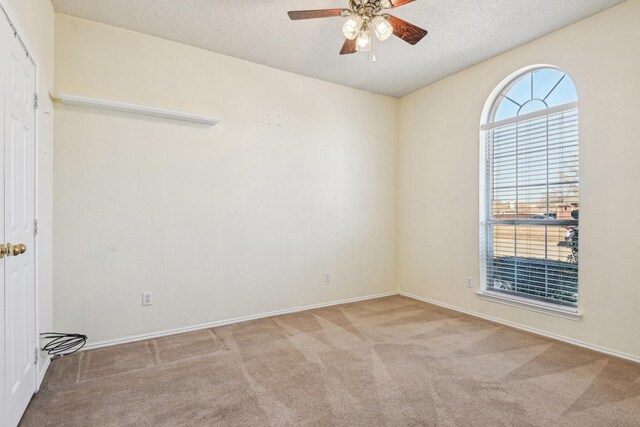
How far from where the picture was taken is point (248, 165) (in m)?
3.61

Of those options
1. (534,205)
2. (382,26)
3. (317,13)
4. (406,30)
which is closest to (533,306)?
(534,205)

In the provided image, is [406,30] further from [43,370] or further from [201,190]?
[43,370]

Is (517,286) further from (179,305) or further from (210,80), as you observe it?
(210,80)

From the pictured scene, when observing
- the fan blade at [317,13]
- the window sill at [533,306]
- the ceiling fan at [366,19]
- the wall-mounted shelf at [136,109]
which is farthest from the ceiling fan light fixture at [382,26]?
the window sill at [533,306]

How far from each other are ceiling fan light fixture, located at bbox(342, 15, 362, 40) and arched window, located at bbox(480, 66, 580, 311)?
2.11 meters

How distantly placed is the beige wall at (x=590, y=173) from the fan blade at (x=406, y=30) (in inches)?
63.1

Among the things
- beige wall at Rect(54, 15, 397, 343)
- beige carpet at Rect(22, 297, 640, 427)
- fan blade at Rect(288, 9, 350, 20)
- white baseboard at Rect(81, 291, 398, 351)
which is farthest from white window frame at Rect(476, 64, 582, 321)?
fan blade at Rect(288, 9, 350, 20)

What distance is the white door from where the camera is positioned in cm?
165

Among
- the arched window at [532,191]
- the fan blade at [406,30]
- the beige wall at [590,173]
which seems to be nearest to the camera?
the fan blade at [406,30]

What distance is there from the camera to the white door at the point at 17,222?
1.65m

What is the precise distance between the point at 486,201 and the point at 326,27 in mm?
2489

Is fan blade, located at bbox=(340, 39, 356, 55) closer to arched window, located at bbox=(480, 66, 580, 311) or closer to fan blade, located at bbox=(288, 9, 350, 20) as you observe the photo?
fan blade, located at bbox=(288, 9, 350, 20)

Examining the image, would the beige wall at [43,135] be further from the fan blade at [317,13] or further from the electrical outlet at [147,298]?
the fan blade at [317,13]

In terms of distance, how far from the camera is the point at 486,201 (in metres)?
3.76
